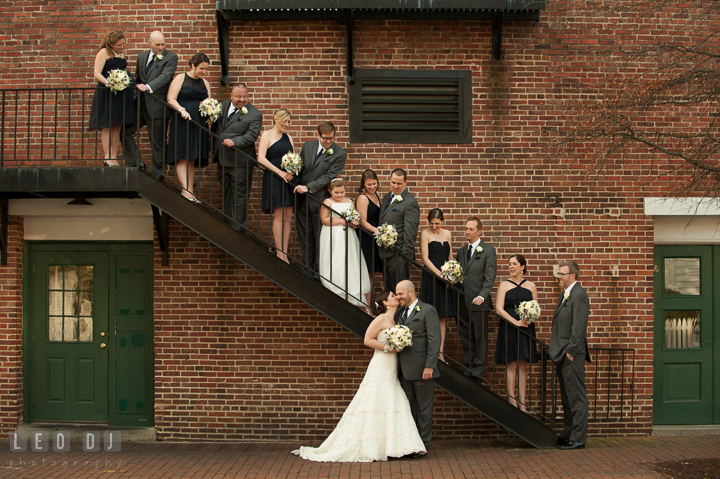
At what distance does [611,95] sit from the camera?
7.97 metres

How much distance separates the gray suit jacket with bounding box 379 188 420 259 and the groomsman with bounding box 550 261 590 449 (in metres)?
1.70

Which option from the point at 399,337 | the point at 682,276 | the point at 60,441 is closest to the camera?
the point at 399,337

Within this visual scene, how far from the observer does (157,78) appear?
7.03 m

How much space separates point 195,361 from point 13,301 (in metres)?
2.38

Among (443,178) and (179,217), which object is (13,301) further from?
(443,178)


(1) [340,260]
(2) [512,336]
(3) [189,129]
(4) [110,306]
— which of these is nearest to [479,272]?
(2) [512,336]

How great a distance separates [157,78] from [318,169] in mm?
2000

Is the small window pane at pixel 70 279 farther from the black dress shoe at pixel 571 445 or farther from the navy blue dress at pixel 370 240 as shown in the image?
the black dress shoe at pixel 571 445

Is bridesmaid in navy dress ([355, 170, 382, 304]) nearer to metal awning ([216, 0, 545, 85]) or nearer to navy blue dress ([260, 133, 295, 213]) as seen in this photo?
navy blue dress ([260, 133, 295, 213])

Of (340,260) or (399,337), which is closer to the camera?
(399,337)

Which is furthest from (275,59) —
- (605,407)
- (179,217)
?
(605,407)

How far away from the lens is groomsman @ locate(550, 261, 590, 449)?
6973 mm

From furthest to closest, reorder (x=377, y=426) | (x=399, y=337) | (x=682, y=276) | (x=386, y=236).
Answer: (x=682, y=276)
(x=386, y=236)
(x=377, y=426)
(x=399, y=337)

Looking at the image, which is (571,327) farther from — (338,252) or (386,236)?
(338,252)
